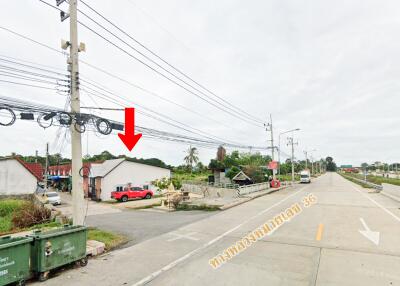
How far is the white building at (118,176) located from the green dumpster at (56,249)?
87.3ft

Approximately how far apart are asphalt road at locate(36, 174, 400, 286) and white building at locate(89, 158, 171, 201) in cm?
2475

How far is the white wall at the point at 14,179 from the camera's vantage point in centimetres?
3175

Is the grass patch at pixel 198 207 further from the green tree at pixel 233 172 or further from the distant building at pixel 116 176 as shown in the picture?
the green tree at pixel 233 172

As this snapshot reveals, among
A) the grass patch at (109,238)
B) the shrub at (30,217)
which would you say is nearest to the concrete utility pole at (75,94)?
the grass patch at (109,238)

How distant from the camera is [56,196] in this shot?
104 ft

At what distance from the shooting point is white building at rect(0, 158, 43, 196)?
31.8 meters

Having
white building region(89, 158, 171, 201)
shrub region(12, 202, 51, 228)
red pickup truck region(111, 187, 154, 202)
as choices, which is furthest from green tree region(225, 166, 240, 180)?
shrub region(12, 202, 51, 228)

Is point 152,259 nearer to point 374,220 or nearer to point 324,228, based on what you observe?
point 324,228

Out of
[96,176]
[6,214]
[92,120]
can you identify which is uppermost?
[92,120]

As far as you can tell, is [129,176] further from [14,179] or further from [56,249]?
[56,249]

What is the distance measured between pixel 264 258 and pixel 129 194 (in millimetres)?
27599

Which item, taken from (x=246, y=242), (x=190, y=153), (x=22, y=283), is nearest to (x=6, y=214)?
(x=22, y=283)

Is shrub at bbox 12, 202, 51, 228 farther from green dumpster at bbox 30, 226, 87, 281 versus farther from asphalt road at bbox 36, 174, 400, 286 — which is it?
green dumpster at bbox 30, 226, 87, 281

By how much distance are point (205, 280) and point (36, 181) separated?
Result: 35447 mm
